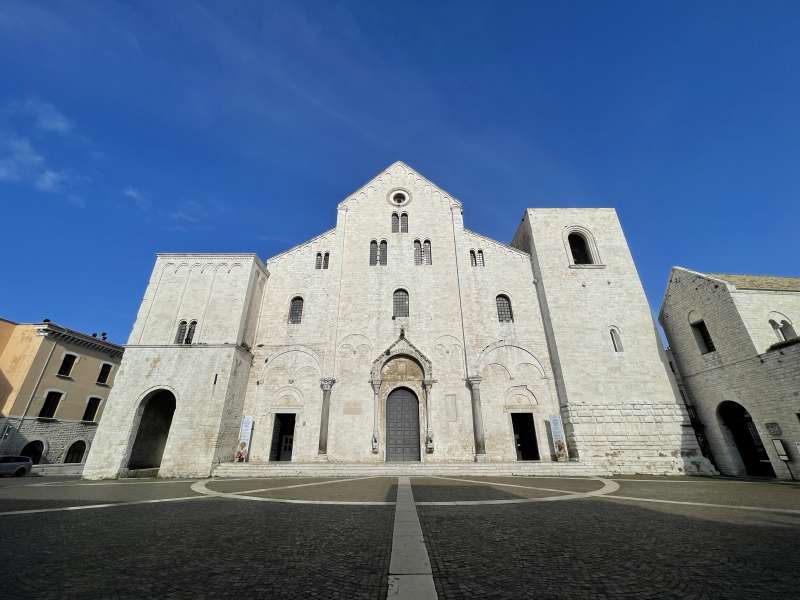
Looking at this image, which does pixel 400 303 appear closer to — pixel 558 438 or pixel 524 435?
pixel 524 435

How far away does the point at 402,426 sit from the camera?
55.9 ft

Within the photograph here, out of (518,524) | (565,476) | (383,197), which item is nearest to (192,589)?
(518,524)

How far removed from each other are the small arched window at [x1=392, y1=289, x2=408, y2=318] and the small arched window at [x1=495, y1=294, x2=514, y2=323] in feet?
18.0

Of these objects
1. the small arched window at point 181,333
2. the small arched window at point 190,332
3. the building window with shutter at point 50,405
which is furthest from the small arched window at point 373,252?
the building window with shutter at point 50,405

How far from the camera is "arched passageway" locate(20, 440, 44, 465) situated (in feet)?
68.9

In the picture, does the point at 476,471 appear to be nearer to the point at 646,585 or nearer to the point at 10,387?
the point at 646,585

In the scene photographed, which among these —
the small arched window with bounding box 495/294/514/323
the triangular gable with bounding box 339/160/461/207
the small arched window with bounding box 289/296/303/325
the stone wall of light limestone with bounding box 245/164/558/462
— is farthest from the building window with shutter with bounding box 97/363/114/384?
the small arched window with bounding box 495/294/514/323

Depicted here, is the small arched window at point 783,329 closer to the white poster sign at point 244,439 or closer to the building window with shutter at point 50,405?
the white poster sign at point 244,439

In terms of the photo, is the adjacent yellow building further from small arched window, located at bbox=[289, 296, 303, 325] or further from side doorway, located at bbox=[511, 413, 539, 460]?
side doorway, located at bbox=[511, 413, 539, 460]

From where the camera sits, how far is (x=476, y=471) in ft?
45.2

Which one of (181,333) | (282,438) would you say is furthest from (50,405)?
(282,438)

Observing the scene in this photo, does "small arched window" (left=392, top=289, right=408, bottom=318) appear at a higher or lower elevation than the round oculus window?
lower

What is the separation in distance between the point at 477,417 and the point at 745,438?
1314 cm

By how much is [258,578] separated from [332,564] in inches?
30.5
